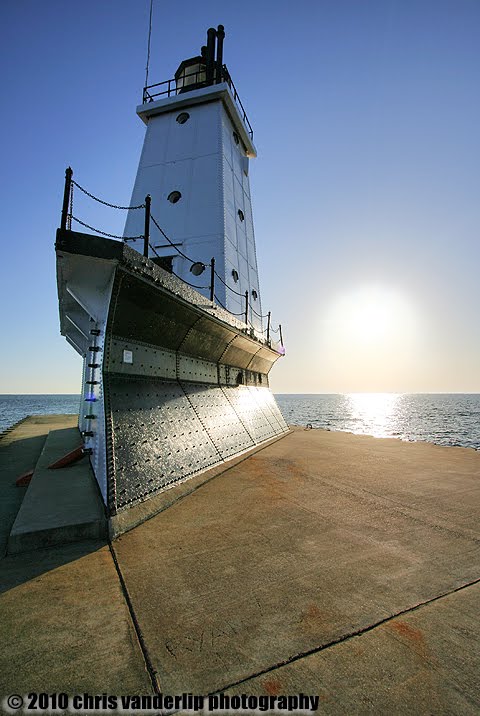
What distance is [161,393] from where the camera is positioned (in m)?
6.29

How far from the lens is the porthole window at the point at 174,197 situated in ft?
36.6

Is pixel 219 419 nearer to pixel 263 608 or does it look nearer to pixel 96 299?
pixel 96 299

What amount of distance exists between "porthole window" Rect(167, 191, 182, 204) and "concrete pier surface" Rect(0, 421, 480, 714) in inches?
392

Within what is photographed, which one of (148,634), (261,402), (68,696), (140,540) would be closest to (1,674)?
(68,696)

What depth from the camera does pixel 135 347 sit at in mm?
5961

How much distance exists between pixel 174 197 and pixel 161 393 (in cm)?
794

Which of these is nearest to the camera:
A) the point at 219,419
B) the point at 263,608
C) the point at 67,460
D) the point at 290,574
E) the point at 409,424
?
the point at 263,608

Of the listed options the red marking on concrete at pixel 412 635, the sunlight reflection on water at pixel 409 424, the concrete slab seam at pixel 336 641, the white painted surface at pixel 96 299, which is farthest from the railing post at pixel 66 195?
the sunlight reflection on water at pixel 409 424

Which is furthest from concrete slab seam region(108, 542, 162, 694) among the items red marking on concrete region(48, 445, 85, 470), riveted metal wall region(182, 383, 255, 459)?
riveted metal wall region(182, 383, 255, 459)

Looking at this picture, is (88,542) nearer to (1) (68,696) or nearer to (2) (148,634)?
(2) (148,634)

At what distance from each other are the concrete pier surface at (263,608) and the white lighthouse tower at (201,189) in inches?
280

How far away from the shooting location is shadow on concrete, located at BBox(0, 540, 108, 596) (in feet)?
9.23

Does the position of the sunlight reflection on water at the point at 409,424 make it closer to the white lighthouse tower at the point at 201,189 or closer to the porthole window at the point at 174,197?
the white lighthouse tower at the point at 201,189

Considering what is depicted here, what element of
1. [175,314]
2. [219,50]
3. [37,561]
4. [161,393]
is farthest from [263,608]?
[219,50]
